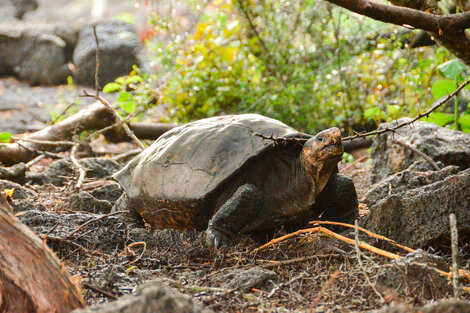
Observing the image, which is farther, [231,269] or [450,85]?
[450,85]

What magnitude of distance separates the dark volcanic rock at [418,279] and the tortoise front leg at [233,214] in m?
1.11

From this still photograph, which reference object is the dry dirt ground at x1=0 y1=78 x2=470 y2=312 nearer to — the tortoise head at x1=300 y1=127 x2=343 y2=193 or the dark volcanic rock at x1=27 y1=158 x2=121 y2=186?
the tortoise head at x1=300 y1=127 x2=343 y2=193

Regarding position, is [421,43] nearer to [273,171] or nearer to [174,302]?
[273,171]

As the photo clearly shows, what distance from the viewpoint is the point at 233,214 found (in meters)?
2.96

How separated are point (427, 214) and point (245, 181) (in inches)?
44.2

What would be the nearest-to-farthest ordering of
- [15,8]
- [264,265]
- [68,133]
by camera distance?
[264,265] → [68,133] → [15,8]

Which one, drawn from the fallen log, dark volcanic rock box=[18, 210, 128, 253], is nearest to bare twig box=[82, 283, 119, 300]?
dark volcanic rock box=[18, 210, 128, 253]

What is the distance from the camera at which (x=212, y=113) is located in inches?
293

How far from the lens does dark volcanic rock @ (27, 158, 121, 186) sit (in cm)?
500

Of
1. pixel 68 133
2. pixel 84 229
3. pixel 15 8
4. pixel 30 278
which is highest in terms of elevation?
pixel 15 8

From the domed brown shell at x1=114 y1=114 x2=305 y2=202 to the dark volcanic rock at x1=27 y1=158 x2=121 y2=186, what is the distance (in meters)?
1.44

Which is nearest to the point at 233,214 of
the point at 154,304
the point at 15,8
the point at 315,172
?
the point at 315,172

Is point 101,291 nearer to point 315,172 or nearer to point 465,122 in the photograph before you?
point 315,172

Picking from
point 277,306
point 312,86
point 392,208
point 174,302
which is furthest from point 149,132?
point 174,302
